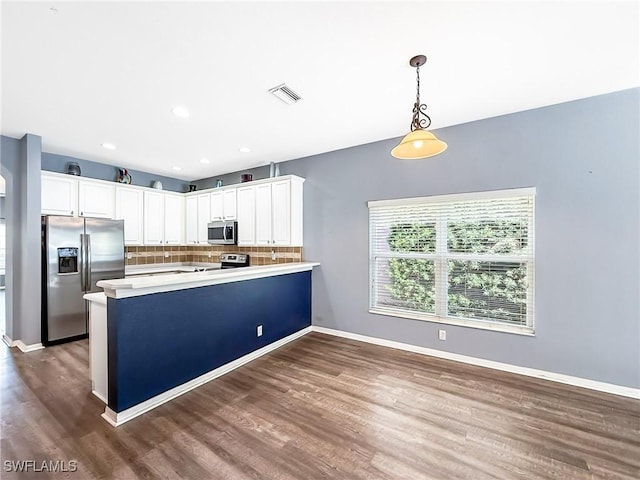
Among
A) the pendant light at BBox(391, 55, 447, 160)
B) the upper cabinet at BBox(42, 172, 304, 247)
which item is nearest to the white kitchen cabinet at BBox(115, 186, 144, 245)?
the upper cabinet at BBox(42, 172, 304, 247)

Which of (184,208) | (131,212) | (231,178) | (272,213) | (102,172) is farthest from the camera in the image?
(184,208)

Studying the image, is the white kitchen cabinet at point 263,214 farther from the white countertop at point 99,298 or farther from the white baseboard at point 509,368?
the white countertop at point 99,298

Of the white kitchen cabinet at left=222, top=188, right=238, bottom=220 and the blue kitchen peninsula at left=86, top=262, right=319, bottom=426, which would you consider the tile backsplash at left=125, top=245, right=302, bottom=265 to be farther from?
the blue kitchen peninsula at left=86, top=262, right=319, bottom=426

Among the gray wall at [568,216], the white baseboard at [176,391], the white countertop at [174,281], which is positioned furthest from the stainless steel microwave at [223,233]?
the gray wall at [568,216]

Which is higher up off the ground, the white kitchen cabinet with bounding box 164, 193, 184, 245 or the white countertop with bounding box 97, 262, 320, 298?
the white kitchen cabinet with bounding box 164, 193, 184, 245

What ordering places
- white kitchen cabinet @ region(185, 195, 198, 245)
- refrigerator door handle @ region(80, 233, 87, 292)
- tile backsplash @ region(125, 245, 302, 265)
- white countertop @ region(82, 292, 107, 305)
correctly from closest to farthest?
white countertop @ region(82, 292, 107, 305) < refrigerator door handle @ region(80, 233, 87, 292) < tile backsplash @ region(125, 245, 302, 265) < white kitchen cabinet @ region(185, 195, 198, 245)

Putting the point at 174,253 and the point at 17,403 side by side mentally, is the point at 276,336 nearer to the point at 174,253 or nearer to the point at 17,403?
the point at 17,403

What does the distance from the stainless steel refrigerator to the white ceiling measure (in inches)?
52.8

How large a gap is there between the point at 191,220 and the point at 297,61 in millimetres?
4429

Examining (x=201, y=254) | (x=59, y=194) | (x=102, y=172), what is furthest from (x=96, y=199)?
(x=201, y=254)

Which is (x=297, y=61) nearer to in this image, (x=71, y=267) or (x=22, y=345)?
(x=71, y=267)

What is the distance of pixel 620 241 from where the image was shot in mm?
2533

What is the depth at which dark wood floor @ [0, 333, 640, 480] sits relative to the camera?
5.73ft

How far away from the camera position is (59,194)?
4047 mm
